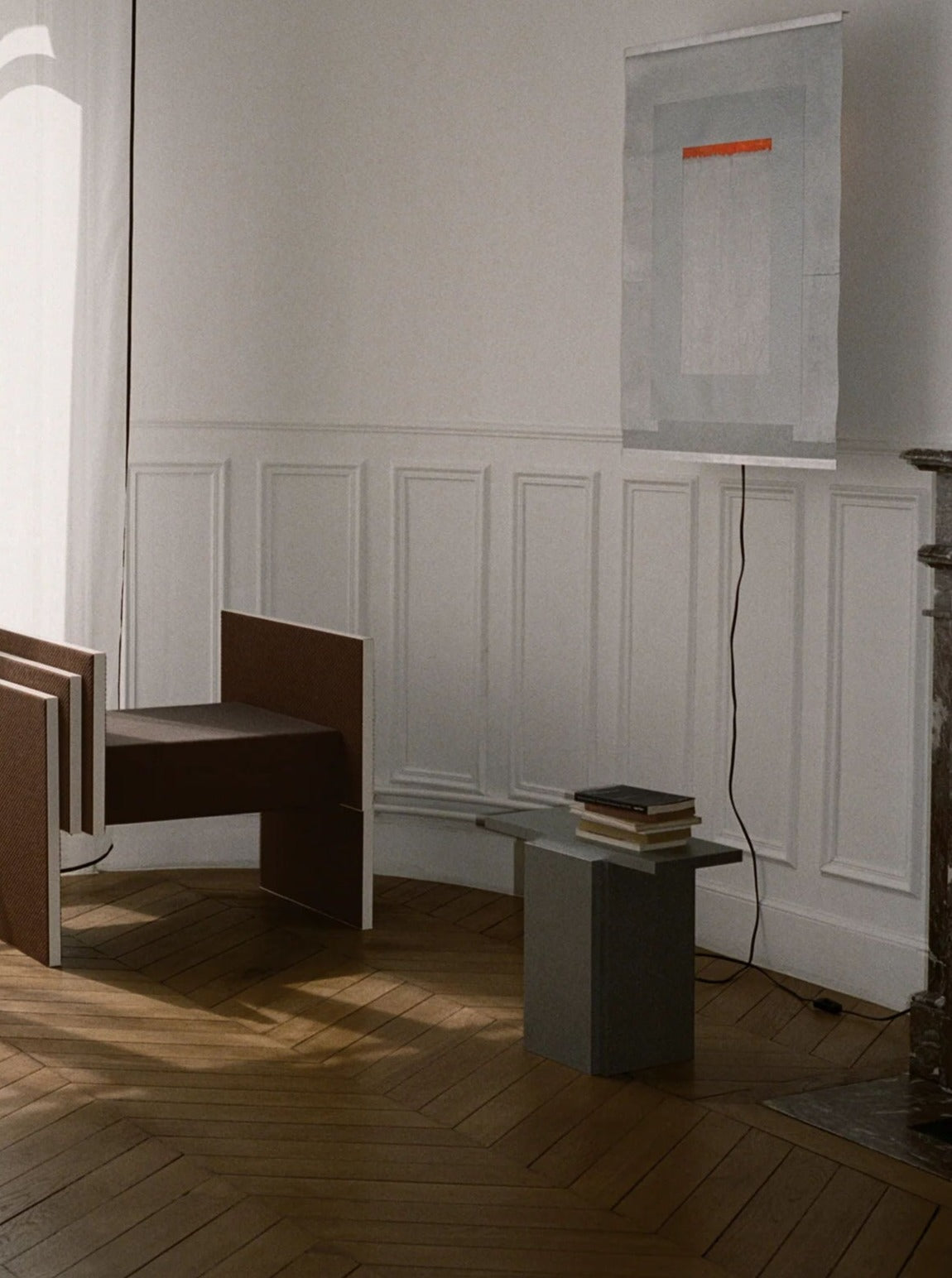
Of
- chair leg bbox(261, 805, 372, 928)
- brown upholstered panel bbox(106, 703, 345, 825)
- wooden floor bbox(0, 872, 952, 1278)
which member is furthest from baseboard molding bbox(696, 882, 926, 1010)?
brown upholstered panel bbox(106, 703, 345, 825)

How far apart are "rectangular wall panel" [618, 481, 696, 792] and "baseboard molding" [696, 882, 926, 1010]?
352 mm

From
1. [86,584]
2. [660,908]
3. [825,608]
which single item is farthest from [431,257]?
[660,908]

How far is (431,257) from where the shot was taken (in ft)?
17.1

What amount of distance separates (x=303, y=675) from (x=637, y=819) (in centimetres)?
144

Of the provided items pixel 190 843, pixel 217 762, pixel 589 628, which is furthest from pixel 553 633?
pixel 190 843

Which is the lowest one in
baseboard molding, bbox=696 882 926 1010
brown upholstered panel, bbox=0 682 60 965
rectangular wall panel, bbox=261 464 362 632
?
baseboard molding, bbox=696 882 926 1010

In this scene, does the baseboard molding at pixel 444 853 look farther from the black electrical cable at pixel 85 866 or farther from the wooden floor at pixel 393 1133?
the black electrical cable at pixel 85 866

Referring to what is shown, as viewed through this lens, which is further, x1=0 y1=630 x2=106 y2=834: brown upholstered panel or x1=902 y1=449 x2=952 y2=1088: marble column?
x1=0 y1=630 x2=106 y2=834: brown upholstered panel

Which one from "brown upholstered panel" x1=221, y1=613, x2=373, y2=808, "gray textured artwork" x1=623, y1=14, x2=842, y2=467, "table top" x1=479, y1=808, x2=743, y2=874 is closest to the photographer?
"table top" x1=479, y1=808, x2=743, y2=874

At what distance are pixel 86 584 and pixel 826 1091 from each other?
2.61 meters

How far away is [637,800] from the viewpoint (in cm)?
363

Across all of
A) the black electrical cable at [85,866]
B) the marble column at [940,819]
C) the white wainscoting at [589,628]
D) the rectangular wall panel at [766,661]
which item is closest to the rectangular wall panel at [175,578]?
the white wainscoting at [589,628]

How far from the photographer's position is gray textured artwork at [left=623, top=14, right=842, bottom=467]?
12.9ft

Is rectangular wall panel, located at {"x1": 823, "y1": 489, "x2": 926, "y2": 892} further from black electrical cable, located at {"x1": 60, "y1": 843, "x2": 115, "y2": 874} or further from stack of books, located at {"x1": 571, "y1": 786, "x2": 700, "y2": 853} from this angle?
black electrical cable, located at {"x1": 60, "y1": 843, "x2": 115, "y2": 874}
